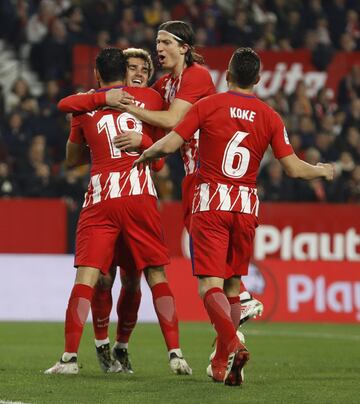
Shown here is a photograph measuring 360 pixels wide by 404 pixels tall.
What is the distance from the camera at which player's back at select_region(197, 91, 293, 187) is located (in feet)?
27.1

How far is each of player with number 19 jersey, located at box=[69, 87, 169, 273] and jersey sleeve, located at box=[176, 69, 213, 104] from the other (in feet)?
1.39

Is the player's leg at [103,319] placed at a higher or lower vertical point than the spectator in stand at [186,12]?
lower

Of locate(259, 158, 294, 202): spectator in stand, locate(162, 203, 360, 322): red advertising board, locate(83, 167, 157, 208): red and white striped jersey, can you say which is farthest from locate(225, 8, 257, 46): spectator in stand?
locate(83, 167, 157, 208): red and white striped jersey

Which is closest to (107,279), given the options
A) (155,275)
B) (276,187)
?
(155,275)

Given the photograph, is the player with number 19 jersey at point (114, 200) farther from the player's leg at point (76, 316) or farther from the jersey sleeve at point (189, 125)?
the jersey sleeve at point (189, 125)

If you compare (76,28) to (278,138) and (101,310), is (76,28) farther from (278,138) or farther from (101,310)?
(278,138)

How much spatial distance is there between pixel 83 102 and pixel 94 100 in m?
0.09

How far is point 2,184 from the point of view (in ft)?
60.4

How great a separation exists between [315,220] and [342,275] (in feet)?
7.69

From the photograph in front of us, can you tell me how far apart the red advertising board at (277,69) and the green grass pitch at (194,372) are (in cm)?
694

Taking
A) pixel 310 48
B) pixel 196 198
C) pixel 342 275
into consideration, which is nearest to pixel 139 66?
pixel 196 198

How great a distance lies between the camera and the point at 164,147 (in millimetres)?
8055

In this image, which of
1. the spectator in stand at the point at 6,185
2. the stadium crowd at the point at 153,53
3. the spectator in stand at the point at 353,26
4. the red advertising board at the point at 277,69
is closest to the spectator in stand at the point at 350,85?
the stadium crowd at the point at 153,53

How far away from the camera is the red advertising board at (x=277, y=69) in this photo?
20703mm
